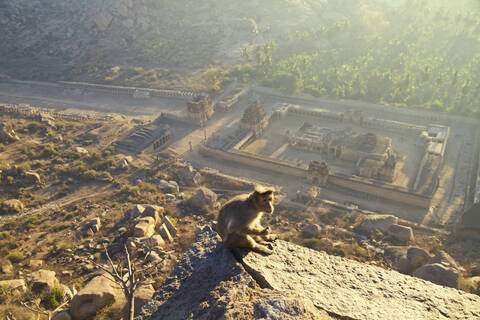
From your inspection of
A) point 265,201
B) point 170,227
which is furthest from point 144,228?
point 265,201

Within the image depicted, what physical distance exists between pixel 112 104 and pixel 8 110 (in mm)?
18830

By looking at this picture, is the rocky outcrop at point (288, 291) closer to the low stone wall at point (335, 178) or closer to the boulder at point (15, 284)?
the boulder at point (15, 284)

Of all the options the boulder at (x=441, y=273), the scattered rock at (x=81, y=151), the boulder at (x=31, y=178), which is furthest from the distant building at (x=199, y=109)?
the boulder at (x=441, y=273)

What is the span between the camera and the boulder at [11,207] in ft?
109

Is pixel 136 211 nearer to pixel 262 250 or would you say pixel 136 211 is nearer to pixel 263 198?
pixel 262 250

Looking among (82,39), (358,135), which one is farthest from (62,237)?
(82,39)

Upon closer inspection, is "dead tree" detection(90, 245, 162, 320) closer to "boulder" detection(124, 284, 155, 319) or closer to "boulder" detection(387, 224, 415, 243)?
"boulder" detection(124, 284, 155, 319)

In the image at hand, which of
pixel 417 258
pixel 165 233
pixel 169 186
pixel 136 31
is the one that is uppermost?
pixel 136 31

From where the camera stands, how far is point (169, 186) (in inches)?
1533

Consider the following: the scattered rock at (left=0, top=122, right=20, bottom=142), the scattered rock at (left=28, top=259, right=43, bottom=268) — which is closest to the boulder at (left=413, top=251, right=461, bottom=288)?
the scattered rock at (left=28, top=259, right=43, bottom=268)

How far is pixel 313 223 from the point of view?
105 feet

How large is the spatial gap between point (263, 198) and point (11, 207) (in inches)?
1362

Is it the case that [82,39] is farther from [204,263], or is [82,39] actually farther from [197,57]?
[204,263]

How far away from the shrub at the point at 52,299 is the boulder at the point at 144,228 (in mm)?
7446
